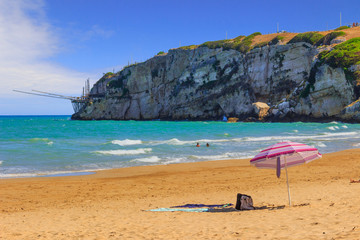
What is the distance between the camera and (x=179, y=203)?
10383 millimetres

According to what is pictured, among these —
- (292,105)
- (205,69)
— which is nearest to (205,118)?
(205,69)

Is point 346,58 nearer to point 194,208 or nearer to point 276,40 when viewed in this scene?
point 276,40

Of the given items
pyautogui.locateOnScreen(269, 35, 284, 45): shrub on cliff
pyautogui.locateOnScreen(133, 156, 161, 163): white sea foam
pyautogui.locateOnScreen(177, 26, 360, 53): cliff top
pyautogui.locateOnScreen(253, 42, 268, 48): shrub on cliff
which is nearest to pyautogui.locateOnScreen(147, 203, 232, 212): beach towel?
pyautogui.locateOnScreen(133, 156, 161, 163): white sea foam

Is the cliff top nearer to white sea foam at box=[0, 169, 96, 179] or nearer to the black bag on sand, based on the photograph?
white sea foam at box=[0, 169, 96, 179]

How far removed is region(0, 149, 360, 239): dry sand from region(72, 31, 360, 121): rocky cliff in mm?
49081

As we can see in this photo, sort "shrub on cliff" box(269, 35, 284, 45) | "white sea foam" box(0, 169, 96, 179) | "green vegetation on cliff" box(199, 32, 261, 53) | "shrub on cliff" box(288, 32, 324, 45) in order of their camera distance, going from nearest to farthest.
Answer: "white sea foam" box(0, 169, 96, 179) < "shrub on cliff" box(288, 32, 324, 45) < "shrub on cliff" box(269, 35, 284, 45) < "green vegetation on cliff" box(199, 32, 261, 53)

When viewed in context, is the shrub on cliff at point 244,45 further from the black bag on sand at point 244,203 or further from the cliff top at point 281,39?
the black bag on sand at point 244,203

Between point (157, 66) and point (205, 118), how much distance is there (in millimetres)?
23893

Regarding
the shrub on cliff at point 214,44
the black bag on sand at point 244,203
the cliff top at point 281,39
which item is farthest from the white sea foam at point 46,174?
the shrub on cliff at point 214,44

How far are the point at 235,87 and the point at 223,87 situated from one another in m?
3.50

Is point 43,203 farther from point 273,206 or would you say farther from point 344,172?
point 344,172

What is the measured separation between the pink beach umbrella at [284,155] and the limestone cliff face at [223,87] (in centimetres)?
5755

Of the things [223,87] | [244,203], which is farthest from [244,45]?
[244,203]

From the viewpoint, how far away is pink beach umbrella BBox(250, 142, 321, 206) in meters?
8.52
